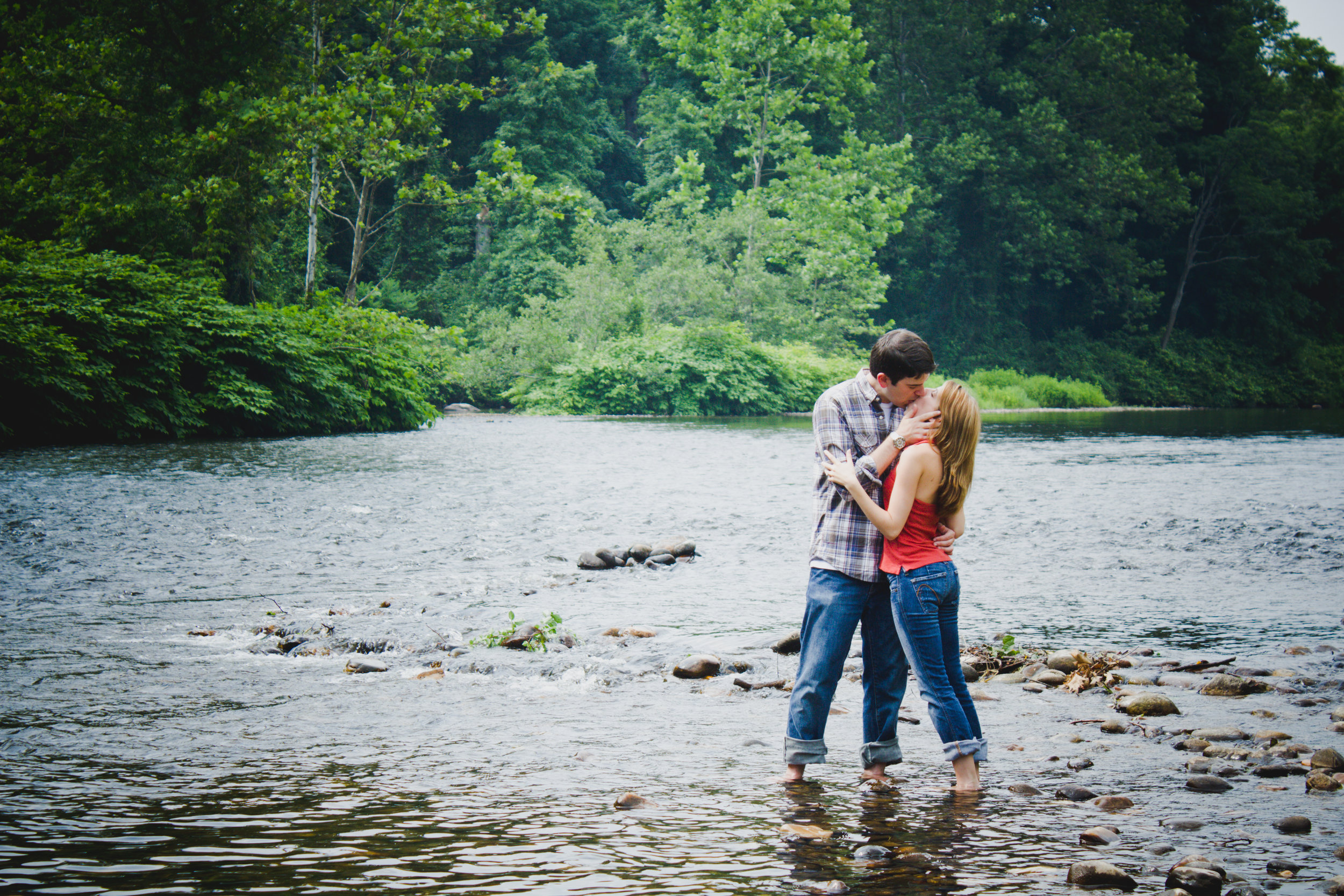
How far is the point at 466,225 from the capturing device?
49344mm

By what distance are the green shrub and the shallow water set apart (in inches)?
187

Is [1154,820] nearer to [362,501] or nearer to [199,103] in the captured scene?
[362,501]

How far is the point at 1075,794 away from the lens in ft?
14.4

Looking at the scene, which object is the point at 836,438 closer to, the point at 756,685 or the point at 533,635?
the point at 756,685

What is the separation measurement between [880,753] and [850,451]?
4.05 ft

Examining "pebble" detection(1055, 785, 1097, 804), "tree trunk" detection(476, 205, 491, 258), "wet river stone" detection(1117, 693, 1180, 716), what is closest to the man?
"pebble" detection(1055, 785, 1097, 804)

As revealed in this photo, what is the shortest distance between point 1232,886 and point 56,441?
19.8 meters

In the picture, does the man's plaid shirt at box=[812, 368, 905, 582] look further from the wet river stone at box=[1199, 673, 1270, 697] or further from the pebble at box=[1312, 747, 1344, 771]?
the wet river stone at box=[1199, 673, 1270, 697]

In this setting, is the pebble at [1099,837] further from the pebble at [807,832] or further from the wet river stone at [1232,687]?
the wet river stone at [1232,687]

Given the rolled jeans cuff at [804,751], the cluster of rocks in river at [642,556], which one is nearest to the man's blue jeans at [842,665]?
the rolled jeans cuff at [804,751]

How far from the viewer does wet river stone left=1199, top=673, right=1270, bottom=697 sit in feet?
19.5

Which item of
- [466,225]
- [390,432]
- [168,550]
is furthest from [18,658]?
[466,225]

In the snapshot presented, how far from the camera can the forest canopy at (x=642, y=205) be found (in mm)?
24172

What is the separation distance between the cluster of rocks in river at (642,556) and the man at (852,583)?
548 centimetres
